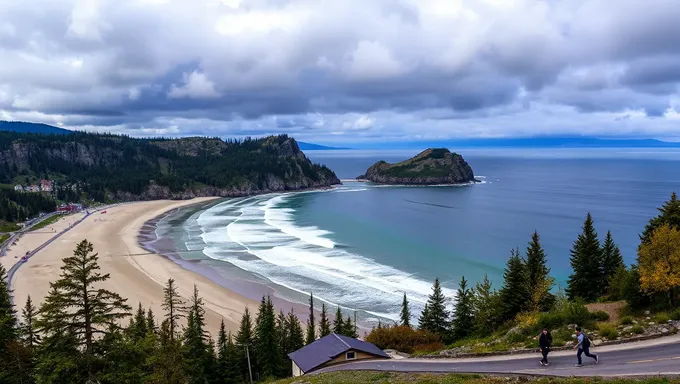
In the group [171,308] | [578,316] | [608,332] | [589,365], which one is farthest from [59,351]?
[578,316]

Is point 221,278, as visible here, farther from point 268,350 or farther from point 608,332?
point 608,332

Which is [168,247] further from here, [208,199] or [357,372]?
[208,199]

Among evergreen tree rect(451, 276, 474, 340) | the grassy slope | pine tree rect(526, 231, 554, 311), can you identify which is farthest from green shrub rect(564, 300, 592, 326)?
evergreen tree rect(451, 276, 474, 340)

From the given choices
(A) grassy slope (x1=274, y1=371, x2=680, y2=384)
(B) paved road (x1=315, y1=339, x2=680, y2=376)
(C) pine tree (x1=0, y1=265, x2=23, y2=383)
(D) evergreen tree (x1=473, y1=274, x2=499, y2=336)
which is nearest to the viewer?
(A) grassy slope (x1=274, y1=371, x2=680, y2=384)

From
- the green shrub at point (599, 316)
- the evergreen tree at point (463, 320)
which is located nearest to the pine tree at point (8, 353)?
the green shrub at point (599, 316)

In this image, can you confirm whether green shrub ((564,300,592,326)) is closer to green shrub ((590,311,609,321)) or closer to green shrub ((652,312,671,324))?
green shrub ((590,311,609,321))

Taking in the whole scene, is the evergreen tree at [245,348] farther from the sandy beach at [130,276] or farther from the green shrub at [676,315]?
the green shrub at [676,315]
